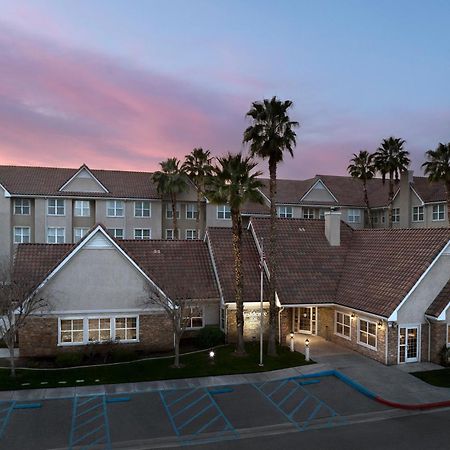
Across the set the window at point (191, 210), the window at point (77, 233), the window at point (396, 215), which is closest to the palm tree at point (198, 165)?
the window at point (191, 210)

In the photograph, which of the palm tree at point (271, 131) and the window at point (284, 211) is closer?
the palm tree at point (271, 131)

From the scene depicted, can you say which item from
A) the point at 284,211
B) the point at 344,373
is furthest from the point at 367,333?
the point at 284,211

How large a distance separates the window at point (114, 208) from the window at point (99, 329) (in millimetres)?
26800

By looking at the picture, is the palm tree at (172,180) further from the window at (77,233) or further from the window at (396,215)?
the window at (396,215)

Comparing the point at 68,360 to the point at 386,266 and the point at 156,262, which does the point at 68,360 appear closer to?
the point at 156,262

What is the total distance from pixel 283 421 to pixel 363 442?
287 centimetres

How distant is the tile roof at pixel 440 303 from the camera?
845 inches

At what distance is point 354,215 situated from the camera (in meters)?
57.8

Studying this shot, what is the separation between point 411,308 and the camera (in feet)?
71.5

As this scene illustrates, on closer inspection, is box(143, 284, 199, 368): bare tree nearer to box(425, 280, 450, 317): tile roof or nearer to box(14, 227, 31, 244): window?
box(425, 280, 450, 317): tile roof

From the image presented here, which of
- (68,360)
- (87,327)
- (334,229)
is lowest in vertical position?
(68,360)

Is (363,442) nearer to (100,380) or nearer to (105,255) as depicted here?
(100,380)

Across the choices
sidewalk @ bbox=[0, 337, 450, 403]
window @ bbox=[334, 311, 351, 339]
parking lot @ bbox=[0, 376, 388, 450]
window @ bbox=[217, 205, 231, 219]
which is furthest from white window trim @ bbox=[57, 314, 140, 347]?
window @ bbox=[217, 205, 231, 219]

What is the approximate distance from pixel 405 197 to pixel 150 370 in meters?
42.7
